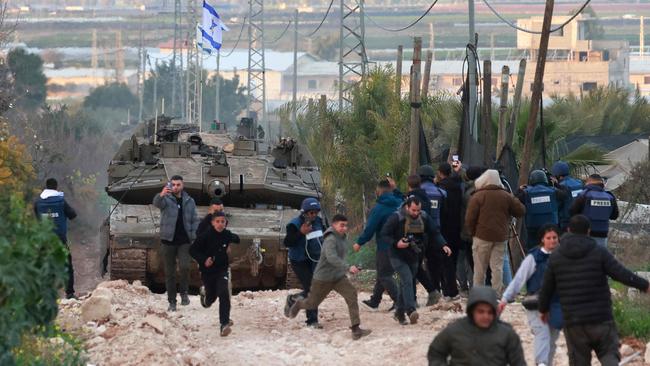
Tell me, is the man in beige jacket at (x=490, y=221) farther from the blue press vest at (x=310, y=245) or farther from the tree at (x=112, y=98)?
Answer: the tree at (x=112, y=98)

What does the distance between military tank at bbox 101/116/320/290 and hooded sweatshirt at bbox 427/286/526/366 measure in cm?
1089

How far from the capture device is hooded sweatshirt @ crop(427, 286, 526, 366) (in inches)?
498

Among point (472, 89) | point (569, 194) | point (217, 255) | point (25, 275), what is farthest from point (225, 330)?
point (472, 89)

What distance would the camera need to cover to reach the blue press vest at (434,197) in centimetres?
2005

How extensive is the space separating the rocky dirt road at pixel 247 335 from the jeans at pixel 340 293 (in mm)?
266

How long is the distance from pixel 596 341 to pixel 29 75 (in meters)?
72.2

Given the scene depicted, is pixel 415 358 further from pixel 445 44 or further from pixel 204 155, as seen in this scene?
pixel 445 44

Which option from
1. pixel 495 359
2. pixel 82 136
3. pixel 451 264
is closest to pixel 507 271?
pixel 451 264

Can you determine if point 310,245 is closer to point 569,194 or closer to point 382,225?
point 382,225

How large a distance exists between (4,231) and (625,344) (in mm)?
6356

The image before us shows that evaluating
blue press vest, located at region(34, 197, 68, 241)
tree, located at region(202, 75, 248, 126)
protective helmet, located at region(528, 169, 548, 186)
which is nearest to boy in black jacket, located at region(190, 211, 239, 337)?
protective helmet, located at region(528, 169, 548, 186)

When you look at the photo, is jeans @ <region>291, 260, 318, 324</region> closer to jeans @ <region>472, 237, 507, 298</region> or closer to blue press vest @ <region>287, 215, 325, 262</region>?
blue press vest @ <region>287, 215, 325, 262</region>

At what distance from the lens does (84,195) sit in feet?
212

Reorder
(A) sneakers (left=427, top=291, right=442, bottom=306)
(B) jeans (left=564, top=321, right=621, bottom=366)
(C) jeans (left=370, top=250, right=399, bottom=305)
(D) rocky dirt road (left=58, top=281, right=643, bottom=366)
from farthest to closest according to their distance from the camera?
1. (A) sneakers (left=427, top=291, right=442, bottom=306)
2. (C) jeans (left=370, top=250, right=399, bottom=305)
3. (D) rocky dirt road (left=58, top=281, right=643, bottom=366)
4. (B) jeans (left=564, top=321, right=621, bottom=366)
